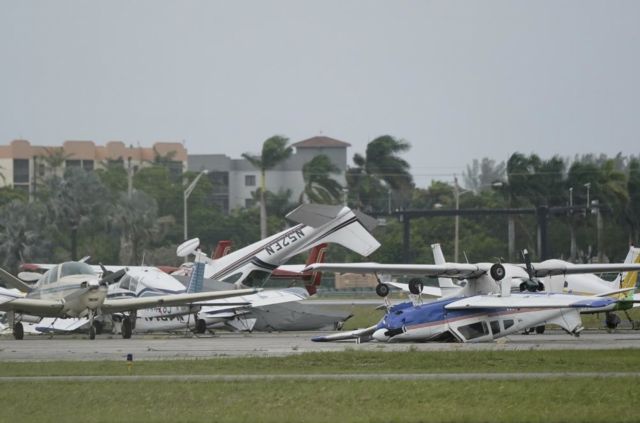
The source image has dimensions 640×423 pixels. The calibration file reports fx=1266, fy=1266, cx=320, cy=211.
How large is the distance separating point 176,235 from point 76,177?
57.3ft

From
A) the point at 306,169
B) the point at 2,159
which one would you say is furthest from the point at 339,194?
the point at 2,159

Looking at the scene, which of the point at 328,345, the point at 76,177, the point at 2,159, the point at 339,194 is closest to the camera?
the point at 328,345

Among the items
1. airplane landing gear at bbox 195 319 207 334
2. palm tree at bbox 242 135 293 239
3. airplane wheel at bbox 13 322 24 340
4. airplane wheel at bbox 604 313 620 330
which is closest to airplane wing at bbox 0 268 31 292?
airplane wheel at bbox 13 322 24 340

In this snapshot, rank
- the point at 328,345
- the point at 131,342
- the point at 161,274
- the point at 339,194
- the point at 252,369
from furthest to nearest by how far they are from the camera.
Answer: the point at 339,194 → the point at 161,274 → the point at 131,342 → the point at 328,345 → the point at 252,369

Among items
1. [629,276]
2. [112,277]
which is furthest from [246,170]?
[112,277]

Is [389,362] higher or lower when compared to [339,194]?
lower

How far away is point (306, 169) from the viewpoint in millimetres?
124812

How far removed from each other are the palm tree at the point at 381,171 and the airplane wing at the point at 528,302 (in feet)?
288

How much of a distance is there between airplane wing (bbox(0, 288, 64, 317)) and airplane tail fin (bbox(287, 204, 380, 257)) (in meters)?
10.6

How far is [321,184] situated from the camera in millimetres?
122500

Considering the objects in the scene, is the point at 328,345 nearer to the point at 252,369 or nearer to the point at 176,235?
the point at 252,369

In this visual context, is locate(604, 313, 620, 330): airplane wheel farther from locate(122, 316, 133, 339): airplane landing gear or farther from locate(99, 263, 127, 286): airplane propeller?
locate(99, 263, 127, 286): airplane propeller

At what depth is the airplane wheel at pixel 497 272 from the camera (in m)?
37.8

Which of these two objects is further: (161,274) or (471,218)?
(471,218)
